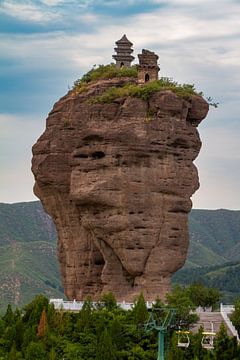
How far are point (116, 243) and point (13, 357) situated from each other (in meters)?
12.9

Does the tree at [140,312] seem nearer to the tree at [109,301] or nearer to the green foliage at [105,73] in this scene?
the tree at [109,301]

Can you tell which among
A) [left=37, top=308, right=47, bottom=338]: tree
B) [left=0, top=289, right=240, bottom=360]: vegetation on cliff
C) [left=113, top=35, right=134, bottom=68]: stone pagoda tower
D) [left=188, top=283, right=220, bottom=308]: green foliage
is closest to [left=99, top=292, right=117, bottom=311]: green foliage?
[left=0, top=289, right=240, bottom=360]: vegetation on cliff

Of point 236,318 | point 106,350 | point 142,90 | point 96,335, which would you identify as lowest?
point 106,350

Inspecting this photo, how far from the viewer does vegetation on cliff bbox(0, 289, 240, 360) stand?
152 feet

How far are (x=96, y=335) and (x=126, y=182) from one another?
402 inches

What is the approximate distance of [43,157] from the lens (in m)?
61.1

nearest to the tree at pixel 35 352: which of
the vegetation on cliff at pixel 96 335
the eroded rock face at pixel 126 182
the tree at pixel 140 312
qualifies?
the vegetation on cliff at pixel 96 335

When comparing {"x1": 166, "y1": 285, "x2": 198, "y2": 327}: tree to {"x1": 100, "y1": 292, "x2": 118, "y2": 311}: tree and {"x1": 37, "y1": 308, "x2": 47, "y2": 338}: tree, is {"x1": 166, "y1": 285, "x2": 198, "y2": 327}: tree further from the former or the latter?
{"x1": 37, "y1": 308, "x2": 47, "y2": 338}: tree

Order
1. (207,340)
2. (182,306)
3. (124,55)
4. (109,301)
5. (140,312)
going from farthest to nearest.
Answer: (124,55) < (109,301) < (182,306) < (140,312) < (207,340)

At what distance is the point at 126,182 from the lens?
187 feet

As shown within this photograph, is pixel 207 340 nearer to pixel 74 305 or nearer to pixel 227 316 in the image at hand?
pixel 227 316

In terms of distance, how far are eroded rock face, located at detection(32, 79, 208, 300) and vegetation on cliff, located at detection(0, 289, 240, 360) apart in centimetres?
319

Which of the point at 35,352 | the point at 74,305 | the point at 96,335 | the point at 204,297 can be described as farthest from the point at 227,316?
the point at 35,352

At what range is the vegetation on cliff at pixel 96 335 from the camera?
4625 centimetres
